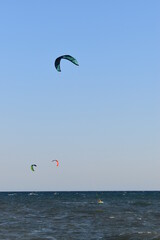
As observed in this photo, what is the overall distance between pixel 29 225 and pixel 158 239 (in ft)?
44.9

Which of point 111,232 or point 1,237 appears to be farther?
point 111,232

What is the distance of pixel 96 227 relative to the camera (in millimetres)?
38562

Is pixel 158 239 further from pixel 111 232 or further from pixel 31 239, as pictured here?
pixel 31 239

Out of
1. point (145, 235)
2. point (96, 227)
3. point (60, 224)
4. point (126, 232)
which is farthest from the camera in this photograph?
point (60, 224)

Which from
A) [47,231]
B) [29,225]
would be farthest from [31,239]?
[29,225]

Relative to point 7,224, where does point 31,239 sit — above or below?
below

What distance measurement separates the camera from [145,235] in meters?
32.6

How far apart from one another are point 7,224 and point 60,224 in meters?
4.86

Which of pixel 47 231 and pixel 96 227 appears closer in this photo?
pixel 47 231

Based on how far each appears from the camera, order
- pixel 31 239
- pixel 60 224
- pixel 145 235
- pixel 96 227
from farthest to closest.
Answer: pixel 60 224 < pixel 96 227 < pixel 145 235 < pixel 31 239

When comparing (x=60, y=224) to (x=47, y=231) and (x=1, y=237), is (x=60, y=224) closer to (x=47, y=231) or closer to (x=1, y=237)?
(x=47, y=231)

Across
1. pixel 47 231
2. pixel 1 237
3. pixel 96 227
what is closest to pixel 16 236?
pixel 1 237

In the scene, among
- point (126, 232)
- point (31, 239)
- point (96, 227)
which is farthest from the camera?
point (96, 227)

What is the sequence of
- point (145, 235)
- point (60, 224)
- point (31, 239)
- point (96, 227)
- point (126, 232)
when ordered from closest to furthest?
point (31, 239), point (145, 235), point (126, 232), point (96, 227), point (60, 224)
